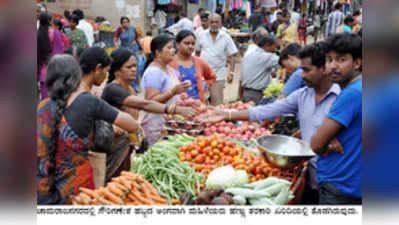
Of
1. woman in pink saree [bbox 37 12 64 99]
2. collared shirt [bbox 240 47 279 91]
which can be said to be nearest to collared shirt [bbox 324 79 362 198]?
collared shirt [bbox 240 47 279 91]

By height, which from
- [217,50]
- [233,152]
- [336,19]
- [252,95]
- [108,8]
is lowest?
[233,152]

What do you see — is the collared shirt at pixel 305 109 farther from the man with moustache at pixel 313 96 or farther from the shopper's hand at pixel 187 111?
the shopper's hand at pixel 187 111

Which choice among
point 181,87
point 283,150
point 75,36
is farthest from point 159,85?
point 75,36

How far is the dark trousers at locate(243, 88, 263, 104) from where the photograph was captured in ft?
20.6

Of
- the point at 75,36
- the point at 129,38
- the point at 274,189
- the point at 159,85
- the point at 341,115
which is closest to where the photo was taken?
the point at 341,115

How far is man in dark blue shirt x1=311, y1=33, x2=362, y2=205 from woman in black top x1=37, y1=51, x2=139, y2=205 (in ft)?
4.97

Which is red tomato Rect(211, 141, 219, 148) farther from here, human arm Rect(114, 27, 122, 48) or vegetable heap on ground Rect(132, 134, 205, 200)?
human arm Rect(114, 27, 122, 48)

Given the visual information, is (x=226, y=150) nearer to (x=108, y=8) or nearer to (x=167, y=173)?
(x=167, y=173)

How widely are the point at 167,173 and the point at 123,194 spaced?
0.70 meters

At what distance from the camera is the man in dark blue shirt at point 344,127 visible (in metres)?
2.11

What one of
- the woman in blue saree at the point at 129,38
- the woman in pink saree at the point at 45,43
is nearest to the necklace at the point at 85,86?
the woman in pink saree at the point at 45,43

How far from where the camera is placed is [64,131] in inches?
94.5

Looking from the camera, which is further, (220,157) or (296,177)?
(220,157)

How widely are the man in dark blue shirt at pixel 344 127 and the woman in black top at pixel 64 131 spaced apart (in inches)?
59.7
